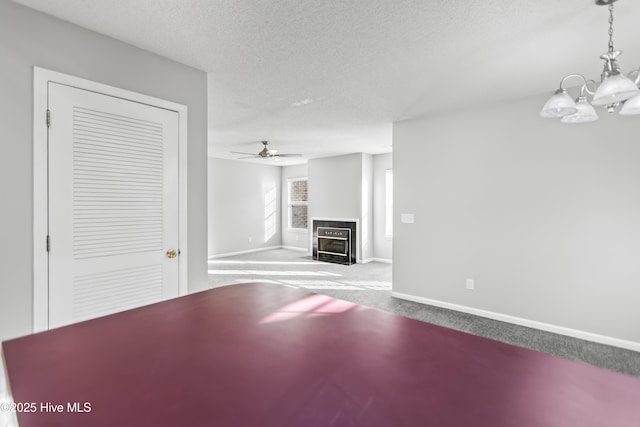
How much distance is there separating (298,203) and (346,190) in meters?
2.06

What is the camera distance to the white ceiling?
1850 mm

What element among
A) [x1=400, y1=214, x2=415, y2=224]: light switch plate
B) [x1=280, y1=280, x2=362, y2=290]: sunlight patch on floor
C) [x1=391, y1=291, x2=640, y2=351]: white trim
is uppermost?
[x1=400, y1=214, x2=415, y2=224]: light switch plate

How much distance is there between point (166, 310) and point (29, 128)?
158 cm

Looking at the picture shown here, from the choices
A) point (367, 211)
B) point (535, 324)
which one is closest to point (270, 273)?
point (367, 211)

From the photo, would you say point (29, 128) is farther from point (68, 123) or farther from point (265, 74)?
point (265, 74)

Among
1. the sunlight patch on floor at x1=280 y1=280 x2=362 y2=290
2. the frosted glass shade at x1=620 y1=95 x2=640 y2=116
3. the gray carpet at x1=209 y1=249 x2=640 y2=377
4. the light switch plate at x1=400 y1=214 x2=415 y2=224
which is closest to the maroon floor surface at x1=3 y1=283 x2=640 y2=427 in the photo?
the frosted glass shade at x1=620 y1=95 x2=640 y2=116

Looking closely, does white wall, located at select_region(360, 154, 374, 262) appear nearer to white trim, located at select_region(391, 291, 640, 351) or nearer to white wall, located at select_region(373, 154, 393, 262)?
white wall, located at select_region(373, 154, 393, 262)

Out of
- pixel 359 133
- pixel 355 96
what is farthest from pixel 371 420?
pixel 359 133

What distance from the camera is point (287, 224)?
9.09m

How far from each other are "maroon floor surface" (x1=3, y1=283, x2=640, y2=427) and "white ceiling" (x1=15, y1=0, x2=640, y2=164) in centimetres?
181

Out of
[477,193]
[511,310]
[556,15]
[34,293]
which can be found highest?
[556,15]

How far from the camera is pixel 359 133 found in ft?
16.6

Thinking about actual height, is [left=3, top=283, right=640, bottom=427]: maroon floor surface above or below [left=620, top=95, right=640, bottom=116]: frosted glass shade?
below

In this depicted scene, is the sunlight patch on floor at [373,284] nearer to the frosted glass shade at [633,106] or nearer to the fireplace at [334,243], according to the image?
the fireplace at [334,243]
